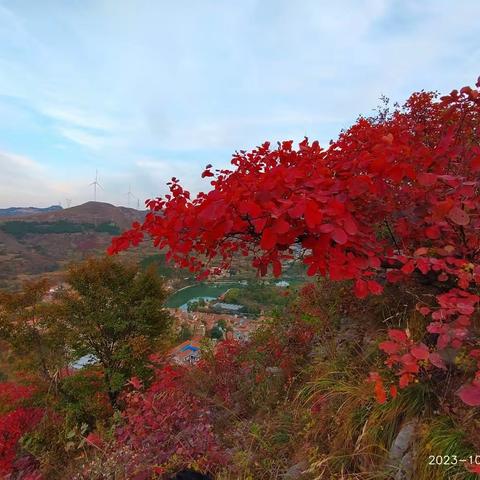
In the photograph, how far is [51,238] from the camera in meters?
A: 95.1

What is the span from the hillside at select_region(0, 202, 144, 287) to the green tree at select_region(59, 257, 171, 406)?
169 ft

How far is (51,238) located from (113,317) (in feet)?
315

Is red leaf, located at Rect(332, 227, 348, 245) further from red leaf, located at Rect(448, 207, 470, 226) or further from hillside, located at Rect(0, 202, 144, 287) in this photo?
hillside, located at Rect(0, 202, 144, 287)

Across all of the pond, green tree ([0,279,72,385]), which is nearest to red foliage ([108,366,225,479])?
green tree ([0,279,72,385])

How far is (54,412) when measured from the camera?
10414 mm

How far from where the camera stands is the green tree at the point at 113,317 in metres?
11.7

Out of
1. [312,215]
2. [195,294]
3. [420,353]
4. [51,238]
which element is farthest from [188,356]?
[51,238]

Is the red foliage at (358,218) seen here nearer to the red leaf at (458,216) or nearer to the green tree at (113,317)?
the red leaf at (458,216)

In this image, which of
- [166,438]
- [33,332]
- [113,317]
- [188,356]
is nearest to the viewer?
[166,438]

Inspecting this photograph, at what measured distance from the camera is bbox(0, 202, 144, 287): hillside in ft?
225

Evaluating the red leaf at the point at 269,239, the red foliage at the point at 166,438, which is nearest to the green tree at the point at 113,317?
the red foliage at the point at 166,438

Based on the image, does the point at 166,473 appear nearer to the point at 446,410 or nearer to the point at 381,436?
the point at 381,436

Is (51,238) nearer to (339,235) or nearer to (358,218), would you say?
(358,218)

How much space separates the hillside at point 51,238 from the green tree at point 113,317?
5159cm
